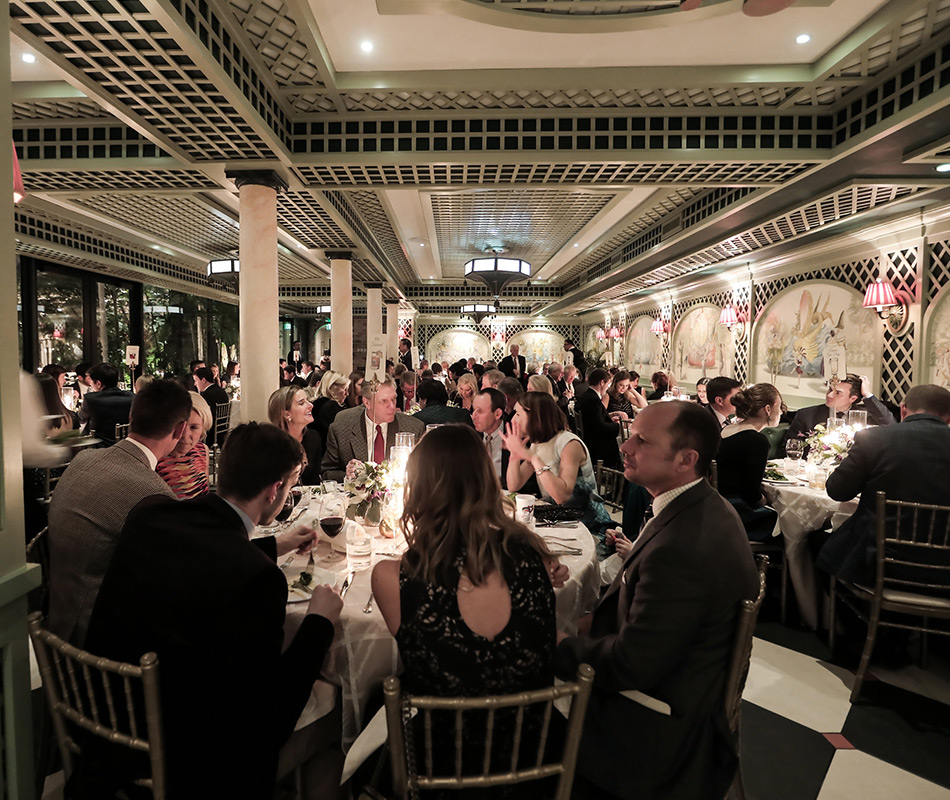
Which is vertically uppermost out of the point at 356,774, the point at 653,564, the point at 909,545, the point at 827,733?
the point at 653,564

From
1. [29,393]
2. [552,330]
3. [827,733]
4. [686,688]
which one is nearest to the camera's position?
[686,688]

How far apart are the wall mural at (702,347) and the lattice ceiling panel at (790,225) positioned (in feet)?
4.74

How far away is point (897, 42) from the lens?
3361 millimetres

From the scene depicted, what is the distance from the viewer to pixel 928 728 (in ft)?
8.32

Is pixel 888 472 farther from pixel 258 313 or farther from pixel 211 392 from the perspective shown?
pixel 211 392

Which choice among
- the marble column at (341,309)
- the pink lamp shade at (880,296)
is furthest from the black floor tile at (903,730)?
the marble column at (341,309)

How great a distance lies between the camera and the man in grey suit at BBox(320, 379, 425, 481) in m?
3.97

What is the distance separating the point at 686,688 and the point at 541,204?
704 centimetres

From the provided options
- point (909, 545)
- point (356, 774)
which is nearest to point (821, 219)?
point (909, 545)

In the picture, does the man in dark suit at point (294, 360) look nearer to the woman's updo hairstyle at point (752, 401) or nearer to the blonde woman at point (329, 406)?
the blonde woman at point (329, 406)

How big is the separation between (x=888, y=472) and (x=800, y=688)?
1164 mm

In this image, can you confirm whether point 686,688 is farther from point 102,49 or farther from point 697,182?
point 697,182

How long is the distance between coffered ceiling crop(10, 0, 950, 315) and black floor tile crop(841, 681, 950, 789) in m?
3.31

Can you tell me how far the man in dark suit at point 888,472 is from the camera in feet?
9.23
